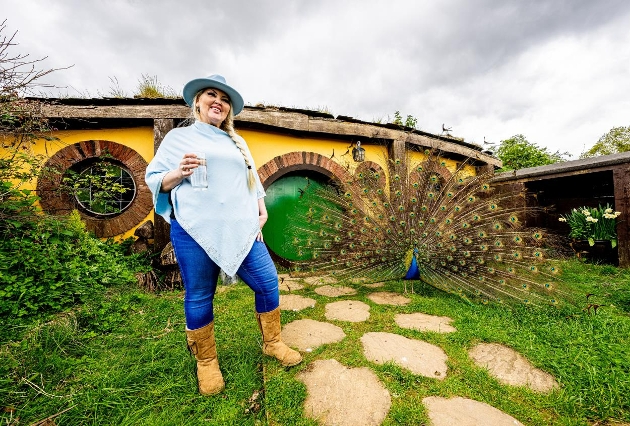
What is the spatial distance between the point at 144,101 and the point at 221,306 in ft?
11.8

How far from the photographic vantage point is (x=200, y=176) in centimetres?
143

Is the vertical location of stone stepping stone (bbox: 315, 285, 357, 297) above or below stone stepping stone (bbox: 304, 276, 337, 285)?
below

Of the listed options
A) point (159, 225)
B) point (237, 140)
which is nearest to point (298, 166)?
point (159, 225)

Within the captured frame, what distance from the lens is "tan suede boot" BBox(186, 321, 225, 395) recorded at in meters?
1.63

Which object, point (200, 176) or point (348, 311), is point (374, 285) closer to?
point (348, 311)

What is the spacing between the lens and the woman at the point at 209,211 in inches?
58.1

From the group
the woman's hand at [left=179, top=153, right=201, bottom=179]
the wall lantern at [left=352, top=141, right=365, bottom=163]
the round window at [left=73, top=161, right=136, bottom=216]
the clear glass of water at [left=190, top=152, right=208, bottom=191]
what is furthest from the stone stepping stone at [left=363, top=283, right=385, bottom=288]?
the round window at [left=73, top=161, right=136, bottom=216]

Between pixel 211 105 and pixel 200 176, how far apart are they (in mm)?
523

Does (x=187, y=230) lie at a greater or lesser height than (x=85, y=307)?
greater

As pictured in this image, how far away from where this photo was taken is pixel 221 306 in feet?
10.3

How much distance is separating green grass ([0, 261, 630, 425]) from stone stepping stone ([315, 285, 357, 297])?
647mm

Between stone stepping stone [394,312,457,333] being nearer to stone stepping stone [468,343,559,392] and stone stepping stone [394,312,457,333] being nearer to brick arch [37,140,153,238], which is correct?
stone stepping stone [468,343,559,392]

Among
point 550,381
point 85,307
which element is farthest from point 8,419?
point 550,381

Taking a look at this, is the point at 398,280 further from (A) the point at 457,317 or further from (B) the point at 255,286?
(B) the point at 255,286
